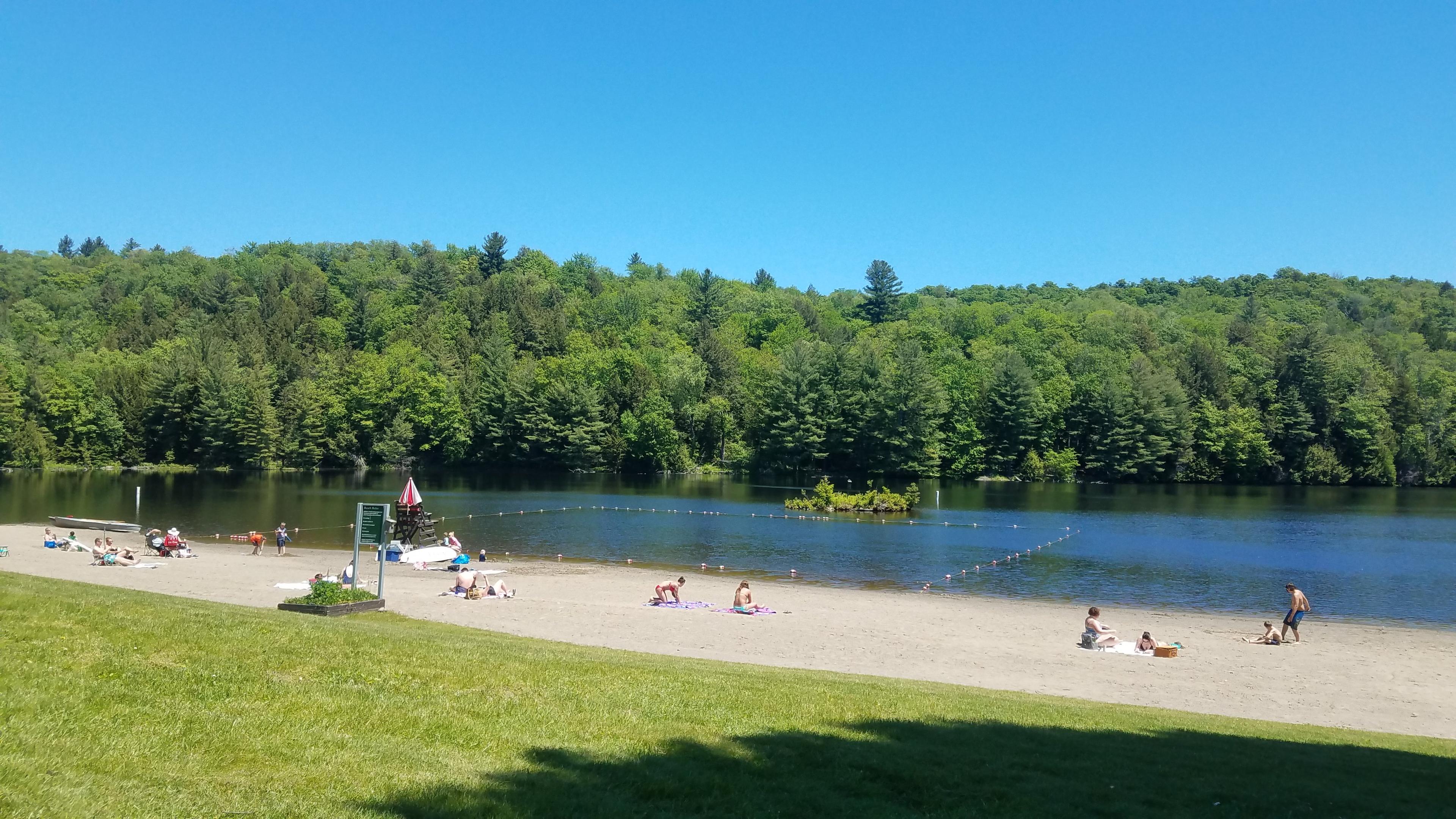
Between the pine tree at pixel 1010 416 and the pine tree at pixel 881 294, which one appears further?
the pine tree at pixel 881 294

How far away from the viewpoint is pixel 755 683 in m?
13.4

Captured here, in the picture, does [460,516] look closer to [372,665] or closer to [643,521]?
[643,521]

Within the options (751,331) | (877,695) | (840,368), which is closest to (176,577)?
(877,695)

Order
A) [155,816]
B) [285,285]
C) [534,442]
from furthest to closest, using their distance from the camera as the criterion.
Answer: [285,285] → [534,442] → [155,816]

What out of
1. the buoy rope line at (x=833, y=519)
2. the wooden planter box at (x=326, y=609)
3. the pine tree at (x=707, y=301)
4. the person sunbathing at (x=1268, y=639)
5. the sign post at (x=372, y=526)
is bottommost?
the person sunbathing at (x=1268, y=639)

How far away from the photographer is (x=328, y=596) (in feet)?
71.6

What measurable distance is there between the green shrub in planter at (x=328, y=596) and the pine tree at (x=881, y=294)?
153 meters

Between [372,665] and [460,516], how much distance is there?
5023cm

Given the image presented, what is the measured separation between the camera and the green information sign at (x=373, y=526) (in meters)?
21.5

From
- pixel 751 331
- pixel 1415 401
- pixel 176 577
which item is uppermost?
pixel 751 331

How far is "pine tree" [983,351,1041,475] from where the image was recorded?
352 ft

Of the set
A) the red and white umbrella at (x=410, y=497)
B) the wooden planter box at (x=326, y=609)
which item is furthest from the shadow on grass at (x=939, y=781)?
the red and white umbrella at (x=410, y=497)

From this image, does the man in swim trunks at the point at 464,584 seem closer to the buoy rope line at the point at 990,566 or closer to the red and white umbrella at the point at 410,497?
the red and white umbrella at the point at 410,497

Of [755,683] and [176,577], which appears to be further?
[176,577]
